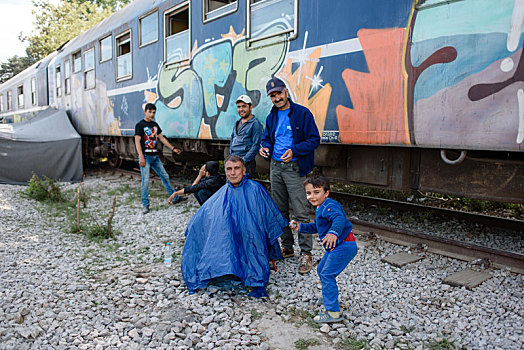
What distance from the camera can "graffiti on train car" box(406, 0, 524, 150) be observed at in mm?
3232

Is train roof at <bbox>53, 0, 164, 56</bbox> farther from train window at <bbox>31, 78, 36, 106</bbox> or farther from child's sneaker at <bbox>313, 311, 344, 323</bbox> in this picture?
child's sneaker at <bbox>313, 311, 344, 323</bbox>

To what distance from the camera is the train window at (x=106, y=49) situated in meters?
10.0

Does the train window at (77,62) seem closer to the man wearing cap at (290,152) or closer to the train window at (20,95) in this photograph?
the train window at (20,95)

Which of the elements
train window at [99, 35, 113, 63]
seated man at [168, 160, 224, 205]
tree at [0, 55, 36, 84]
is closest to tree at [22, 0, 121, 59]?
tree at [0, 55, 36, 84]

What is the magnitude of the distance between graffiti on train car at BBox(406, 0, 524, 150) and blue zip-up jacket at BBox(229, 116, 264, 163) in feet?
6.11

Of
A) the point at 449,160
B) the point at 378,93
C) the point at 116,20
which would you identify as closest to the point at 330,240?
the point at 449,160

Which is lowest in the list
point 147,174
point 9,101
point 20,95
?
point 147,174

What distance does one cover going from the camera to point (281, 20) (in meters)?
5.24

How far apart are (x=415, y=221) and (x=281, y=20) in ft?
11.0

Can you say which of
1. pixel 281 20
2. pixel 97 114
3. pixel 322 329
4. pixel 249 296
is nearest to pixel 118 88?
pixel 97 114

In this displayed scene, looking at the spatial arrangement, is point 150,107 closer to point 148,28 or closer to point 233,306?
point 148,28

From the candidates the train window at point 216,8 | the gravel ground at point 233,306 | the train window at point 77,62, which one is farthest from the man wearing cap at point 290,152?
the train window at point 77,62

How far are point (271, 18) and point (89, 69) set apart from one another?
7.84 m

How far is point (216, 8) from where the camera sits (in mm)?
6465
